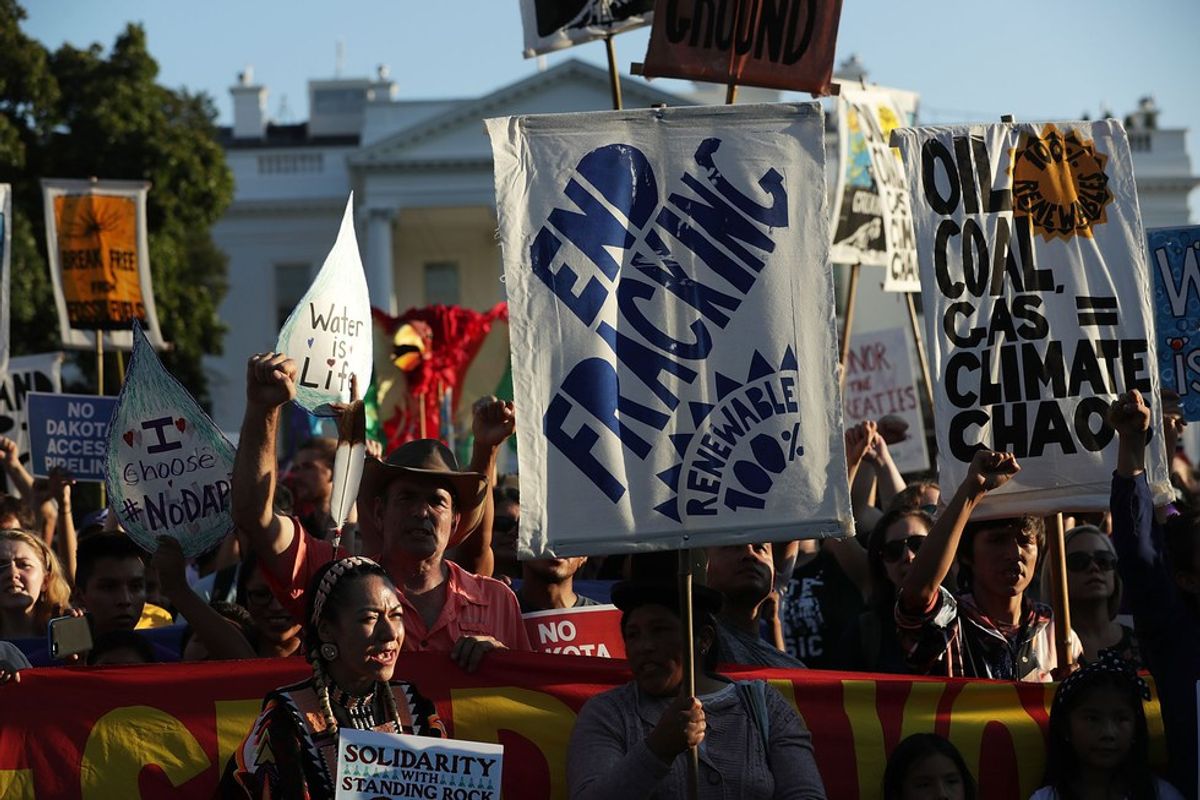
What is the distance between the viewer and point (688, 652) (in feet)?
14.0

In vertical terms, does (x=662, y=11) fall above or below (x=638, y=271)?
above

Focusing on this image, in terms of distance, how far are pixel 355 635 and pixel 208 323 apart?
28741 mm

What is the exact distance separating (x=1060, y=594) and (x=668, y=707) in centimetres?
180

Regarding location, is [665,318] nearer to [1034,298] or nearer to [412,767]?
[412,767]

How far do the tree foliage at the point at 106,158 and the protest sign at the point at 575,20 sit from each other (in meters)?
18.5

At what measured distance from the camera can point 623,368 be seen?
4430 millimetres

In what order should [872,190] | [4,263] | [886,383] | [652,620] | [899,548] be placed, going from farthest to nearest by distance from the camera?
[886,383], [872,190], [4,263], [899,548], [652,620]

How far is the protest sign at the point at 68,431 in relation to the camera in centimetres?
905

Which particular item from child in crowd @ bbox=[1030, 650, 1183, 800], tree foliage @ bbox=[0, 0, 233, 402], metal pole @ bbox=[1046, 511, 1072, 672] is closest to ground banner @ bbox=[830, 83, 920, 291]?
metal pole @ bbox=[1046, 511, 1072, 672]

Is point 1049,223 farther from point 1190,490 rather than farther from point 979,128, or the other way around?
point 1190,490

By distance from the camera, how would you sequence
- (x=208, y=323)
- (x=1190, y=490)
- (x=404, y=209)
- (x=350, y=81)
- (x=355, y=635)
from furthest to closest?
(x=350, y=81), (x=404, y=209), (x=208, y=323), (x=1190, y=490), (x=355, y=635)

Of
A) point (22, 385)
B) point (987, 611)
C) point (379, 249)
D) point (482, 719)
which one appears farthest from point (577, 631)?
point (379, 249)

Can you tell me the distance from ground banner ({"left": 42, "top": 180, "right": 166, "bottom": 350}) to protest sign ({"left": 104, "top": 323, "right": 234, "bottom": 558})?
4608mm

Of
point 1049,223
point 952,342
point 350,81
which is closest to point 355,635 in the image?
point 952,342
